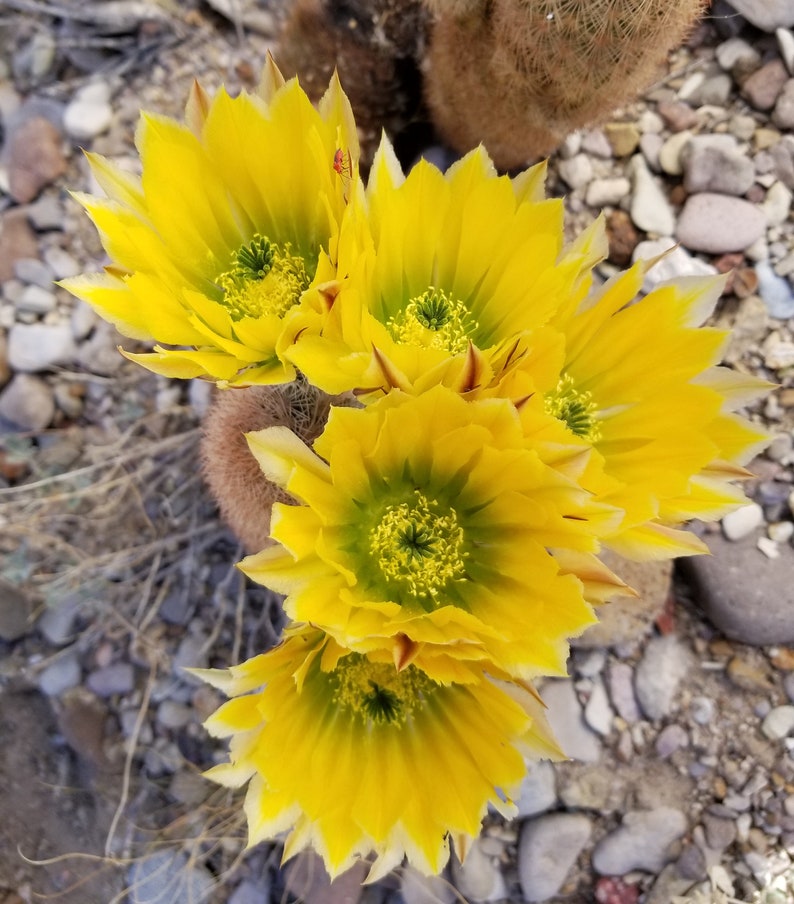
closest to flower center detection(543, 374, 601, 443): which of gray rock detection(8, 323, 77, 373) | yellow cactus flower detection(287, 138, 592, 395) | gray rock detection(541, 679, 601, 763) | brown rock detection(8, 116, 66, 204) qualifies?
yellow cactus flower detection(287, 138, 592, 395)

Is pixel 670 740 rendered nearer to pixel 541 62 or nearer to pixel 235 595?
pixel 235 595

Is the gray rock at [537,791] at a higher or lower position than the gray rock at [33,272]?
lower

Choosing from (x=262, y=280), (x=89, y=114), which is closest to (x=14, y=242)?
(x=89, y=114)

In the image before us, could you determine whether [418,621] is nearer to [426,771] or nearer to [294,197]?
[426,771]

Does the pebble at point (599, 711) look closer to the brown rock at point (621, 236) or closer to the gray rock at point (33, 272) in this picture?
the brown rock at point (621, 236)

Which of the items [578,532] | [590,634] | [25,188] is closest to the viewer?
[578,532]

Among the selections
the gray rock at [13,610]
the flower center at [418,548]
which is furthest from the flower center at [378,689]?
the gray rock at [13,610]

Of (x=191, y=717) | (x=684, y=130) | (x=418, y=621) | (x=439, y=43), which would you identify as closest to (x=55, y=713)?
(x=191, y=717)
